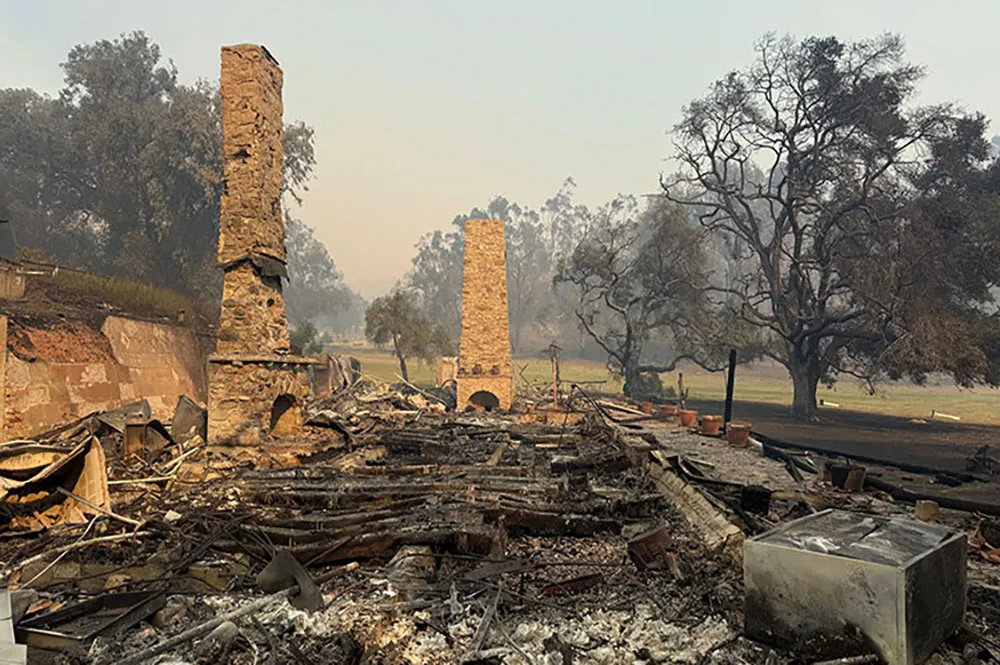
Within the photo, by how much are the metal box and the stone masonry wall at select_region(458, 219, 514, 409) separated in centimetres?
2071

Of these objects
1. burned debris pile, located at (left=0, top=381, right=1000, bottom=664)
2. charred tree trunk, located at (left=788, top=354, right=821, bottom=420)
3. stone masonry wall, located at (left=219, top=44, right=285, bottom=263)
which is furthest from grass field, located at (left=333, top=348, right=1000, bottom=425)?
burned debris pile, located at (left=0, top=381, right=1000, bottom=664)

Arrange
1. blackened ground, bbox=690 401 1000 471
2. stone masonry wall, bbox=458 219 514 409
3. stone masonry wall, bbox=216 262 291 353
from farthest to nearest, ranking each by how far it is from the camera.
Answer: stone masonry wall, bbox=458 219 514 409
blackened ground, bbox=690 401 1000 471
stone masonry wall, bbox=216 262 291 353

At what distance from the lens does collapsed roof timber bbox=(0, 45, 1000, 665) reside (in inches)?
157

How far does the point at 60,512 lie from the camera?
7168 millimetres

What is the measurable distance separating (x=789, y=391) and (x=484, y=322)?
84.1 ft

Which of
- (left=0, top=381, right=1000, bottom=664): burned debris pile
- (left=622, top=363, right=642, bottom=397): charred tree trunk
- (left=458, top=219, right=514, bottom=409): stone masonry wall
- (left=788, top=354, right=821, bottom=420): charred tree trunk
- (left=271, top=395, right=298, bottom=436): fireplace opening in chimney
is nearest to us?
(left=0, top=381, right=1000, bottom=664): burned debris pile

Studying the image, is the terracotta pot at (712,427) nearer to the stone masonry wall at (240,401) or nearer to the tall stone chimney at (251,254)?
the tall stone chimney at (251,254)

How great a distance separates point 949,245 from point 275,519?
25.6 metres

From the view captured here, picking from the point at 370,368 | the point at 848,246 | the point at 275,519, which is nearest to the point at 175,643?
the point at 275,519

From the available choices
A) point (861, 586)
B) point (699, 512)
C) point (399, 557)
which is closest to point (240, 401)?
point (399, 557)

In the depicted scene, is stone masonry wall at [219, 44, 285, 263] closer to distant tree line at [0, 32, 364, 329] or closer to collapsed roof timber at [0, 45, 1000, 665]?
collapsed roof timber at [0, 45, 1000, 665]

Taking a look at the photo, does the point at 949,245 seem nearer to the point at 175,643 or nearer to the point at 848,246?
the point at 848,246

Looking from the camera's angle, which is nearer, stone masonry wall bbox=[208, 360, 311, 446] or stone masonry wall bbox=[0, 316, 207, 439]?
stone masonry wall bbox=[208, 360, 311, 446]

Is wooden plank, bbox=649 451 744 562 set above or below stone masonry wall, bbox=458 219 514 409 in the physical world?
below
